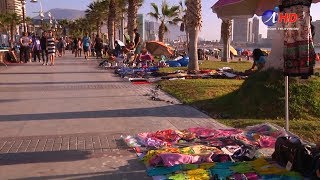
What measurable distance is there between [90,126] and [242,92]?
3575 mm

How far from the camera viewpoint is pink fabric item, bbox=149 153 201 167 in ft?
16.9

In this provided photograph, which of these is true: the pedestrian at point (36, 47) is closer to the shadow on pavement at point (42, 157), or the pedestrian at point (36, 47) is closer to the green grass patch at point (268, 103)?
the green grass patch at point (268, 103)

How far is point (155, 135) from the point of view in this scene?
6.56 metres

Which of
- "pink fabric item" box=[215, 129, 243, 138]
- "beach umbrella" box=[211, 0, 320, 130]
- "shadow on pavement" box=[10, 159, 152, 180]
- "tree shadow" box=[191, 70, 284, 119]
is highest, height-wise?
"beach umbrella" box=[211, 0, 320, 130]

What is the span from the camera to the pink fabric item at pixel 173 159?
16.9 feet

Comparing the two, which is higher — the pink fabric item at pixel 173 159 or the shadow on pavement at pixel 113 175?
the pink fabric item at pixel 173 159

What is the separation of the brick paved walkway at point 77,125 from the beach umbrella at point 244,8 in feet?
7.61

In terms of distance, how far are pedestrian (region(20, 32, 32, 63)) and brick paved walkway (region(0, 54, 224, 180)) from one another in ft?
37.4

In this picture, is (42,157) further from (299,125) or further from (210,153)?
(299,125)

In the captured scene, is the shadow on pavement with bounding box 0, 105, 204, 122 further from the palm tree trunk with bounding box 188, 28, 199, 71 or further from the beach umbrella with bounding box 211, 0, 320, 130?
the palm tree trunk with bounding box 188, 28, 199, 71

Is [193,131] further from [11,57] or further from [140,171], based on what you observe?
[11,57]

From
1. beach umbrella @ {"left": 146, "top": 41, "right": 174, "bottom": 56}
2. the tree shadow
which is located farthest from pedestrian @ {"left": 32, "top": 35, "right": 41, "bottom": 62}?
the tree shadow

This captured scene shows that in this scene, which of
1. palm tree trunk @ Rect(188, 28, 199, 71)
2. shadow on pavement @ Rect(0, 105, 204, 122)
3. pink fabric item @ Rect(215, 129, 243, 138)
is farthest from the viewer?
palm tree trunk @ Rect(188, 28, 199, 71)

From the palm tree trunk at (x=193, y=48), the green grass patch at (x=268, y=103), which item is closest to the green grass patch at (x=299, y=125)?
the green grass patch at (x=268, y=103)
